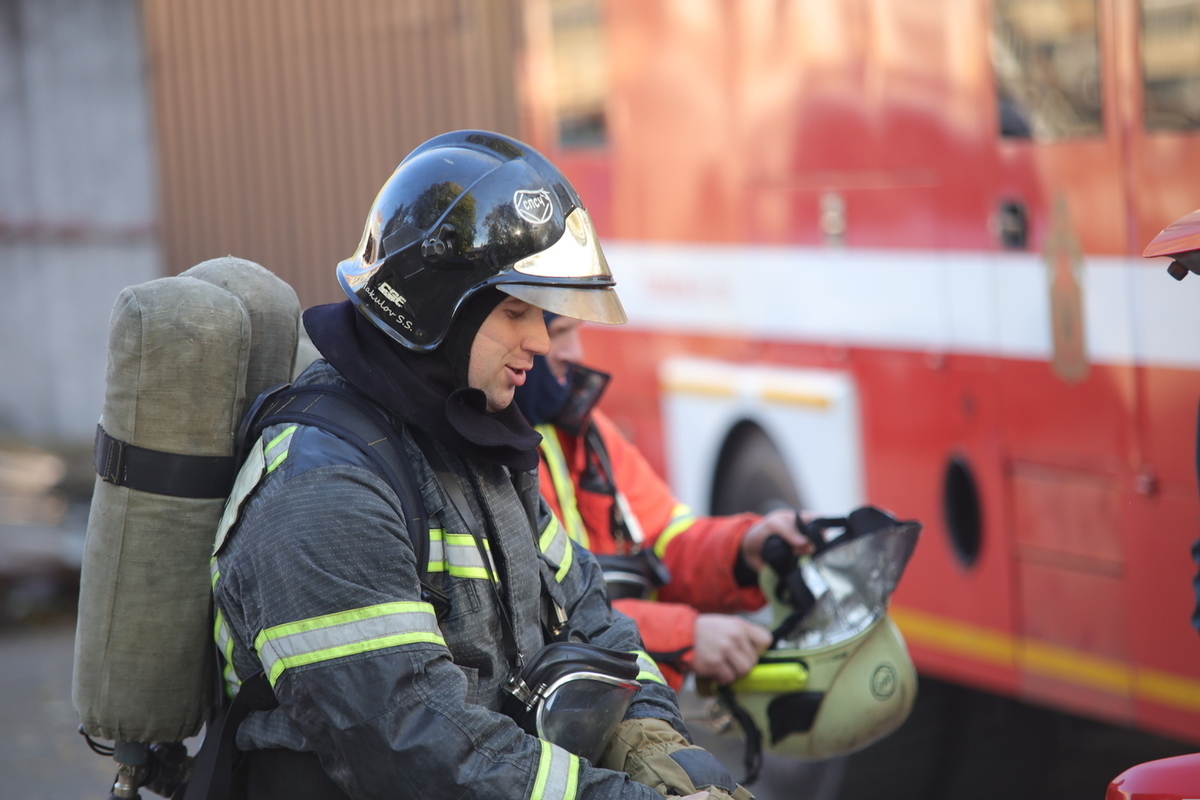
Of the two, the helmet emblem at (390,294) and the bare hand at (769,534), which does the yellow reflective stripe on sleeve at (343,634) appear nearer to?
the helmet emblem at (390,294)

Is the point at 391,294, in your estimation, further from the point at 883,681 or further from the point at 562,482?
the point at 883,681

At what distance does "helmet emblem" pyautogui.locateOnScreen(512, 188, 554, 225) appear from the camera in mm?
2092

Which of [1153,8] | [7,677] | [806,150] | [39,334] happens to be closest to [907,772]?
[806,150]

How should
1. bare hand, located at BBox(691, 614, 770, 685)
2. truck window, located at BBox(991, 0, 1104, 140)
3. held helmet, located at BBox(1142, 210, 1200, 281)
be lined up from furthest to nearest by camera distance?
1. truck window, located at BBox(991, 0, 1104, 140)
2. bare hand, located at BBox(691, 614, 770, 685)
3. held helmet, located at BBox(1142, 210, 1200, 281)

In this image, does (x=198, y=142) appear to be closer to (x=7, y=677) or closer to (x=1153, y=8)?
(x=7, y=677)

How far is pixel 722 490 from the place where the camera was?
5359 mm

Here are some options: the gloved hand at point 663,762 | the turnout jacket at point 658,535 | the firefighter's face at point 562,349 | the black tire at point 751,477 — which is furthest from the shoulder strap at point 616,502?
the black tire at point 751,477

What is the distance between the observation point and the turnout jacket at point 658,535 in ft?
9.65

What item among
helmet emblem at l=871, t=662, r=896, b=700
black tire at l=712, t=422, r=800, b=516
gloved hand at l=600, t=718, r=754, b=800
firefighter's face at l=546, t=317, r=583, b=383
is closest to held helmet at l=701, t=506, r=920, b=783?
helmet emblem at l=871, t=662, r=896, b=700

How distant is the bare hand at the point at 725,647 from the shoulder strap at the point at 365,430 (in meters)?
1.07

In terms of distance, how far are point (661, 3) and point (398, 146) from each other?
2357 millimetres

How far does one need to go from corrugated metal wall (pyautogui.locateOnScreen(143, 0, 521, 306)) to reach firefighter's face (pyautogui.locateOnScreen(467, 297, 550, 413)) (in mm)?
4226

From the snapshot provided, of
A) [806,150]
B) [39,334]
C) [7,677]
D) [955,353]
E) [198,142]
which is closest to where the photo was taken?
[955,353]

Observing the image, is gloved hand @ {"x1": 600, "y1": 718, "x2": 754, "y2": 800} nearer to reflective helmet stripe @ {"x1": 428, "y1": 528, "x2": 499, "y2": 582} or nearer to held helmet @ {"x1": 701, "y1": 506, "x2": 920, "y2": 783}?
reflective helmet stripe @ {"x1": 428, "y1": 528, "x2": 499, "y2": 582}
